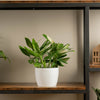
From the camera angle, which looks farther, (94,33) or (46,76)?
(94,33)

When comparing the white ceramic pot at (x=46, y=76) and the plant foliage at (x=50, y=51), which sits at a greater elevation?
the plant foliage at (x=50, y=51)

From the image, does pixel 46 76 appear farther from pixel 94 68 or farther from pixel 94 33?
pixel 94 33

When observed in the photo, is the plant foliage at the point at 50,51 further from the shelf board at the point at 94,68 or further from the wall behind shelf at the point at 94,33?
the wall behind shelf at the point at 94,33

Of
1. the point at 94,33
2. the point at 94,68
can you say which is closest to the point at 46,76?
the point at 94,68

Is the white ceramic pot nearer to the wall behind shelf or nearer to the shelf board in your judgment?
the shelf board

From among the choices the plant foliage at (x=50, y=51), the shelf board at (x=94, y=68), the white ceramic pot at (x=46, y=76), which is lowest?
the white ceramic pot at (x=46, y=76)

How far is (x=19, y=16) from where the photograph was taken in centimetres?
173

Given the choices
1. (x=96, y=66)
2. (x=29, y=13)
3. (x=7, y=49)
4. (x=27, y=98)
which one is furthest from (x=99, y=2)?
(x=27, y=98)

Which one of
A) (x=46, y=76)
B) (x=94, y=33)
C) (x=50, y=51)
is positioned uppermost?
(x=94, y=33)

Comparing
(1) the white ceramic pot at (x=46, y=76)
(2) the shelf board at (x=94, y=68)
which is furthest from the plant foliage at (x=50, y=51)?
(2) the shelf board at (x=94, y=68)

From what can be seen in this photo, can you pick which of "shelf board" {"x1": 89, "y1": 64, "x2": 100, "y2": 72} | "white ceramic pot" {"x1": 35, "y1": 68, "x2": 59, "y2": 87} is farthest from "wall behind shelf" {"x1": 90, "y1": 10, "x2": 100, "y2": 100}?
"white ceramic pot" {"x1": 35, "y1": 68, "x2": 59, "y2": 87}

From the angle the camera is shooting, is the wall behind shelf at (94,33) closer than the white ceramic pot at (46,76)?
No

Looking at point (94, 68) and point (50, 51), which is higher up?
point (50, 51)

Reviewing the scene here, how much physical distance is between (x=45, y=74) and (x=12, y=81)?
36 cm
